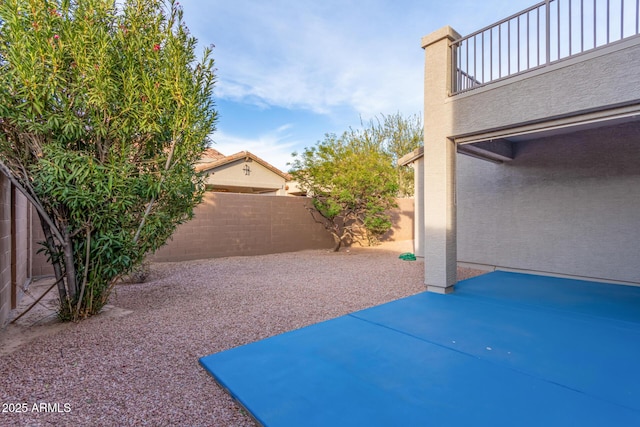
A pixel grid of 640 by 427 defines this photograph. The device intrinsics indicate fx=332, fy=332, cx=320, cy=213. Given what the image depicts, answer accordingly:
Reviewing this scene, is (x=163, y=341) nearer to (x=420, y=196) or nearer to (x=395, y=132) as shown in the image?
(x=420, y=196)

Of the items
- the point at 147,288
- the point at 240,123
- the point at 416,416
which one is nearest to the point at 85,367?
the point at 416,416

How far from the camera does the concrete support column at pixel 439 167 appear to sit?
→ 5559 millimetres

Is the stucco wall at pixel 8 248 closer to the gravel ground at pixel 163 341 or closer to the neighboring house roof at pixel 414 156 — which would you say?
the gravel ground at pixel 163 341

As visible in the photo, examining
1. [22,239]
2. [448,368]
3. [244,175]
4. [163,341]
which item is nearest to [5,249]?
[22,239]

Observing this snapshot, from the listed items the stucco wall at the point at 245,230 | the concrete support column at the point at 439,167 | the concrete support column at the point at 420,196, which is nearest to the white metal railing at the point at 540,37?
the concrete support column at the point at 439,167

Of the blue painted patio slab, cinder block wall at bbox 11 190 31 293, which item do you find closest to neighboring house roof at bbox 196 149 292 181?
cinder block wall at bbox 11 190 31 293

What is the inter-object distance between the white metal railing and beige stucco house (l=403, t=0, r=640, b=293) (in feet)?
0.05

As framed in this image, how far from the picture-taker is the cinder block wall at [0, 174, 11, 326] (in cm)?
418

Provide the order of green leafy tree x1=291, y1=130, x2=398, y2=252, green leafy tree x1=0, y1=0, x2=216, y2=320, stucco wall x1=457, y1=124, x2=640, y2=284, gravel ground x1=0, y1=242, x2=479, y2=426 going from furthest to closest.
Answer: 1. green leafy tree x1=291, y1=130, x2=398, y2=252
2. stucco wall x1=457, y1=124, x2=640, y2=284
3. green leafy tree x1=0, y1=0, x2=216, y2=320
4. gravel ground x1=0, y1=242, x2=479, y2=426

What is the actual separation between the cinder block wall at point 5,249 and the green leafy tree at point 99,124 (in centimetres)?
46

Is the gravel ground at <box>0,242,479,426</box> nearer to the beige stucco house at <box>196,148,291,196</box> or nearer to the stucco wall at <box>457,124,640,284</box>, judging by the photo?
the stucco wall at <box>457,124,640,284</box>

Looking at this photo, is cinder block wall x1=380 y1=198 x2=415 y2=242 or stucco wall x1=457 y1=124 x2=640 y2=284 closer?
stucco wall x1=457 y1=124 x2=640 y2=284

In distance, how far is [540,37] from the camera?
4.74 meters

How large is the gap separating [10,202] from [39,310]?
64.4 inches
